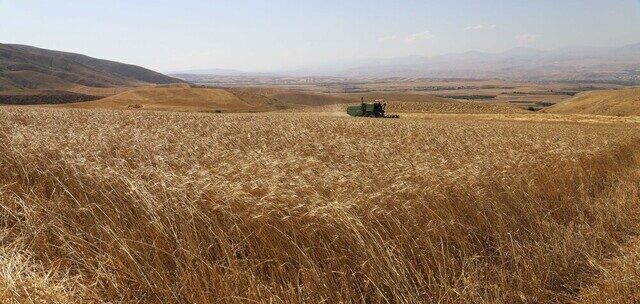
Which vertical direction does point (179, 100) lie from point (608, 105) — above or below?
above

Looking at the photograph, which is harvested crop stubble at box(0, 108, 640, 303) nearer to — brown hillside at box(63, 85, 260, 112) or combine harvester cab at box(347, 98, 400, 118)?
combine harvester cab at box(347, 98, 400, 118)

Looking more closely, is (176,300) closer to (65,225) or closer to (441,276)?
(65,225)

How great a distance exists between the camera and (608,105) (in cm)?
7288

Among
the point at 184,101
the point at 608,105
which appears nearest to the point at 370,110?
the point at 184,101

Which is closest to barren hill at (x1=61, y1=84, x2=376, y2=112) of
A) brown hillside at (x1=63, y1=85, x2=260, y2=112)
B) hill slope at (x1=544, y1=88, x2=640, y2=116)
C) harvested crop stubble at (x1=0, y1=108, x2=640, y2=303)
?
brown hillside at (x1=63, y1=85, x2=260, y2=112)

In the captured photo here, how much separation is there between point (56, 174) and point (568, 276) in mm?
7237

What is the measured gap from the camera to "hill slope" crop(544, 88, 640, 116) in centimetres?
6681

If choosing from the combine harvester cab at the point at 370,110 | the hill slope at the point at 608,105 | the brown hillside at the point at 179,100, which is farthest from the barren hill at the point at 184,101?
the hill slope at the point at 608,105

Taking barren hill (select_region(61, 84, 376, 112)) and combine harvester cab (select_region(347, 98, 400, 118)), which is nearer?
combine harvester cab (select_region(347, 98, 400, 118))

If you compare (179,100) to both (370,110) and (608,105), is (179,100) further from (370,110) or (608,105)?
(608,105)

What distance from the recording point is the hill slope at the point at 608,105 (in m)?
66.8

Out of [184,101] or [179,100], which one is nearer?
[184,101]

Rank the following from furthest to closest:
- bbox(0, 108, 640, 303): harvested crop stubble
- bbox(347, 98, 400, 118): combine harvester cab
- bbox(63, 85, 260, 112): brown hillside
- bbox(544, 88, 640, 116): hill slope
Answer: bbox(63, 85, 260, 112): brown hillside
bbox(544, 88, 640, 116): hill slope
bbox(347, 98, 400, 118): combine harvester cab
bbox(0, 108, 640, 303): harvested crop stubble

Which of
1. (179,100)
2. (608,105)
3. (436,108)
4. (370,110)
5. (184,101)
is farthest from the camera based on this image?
(179,100)
